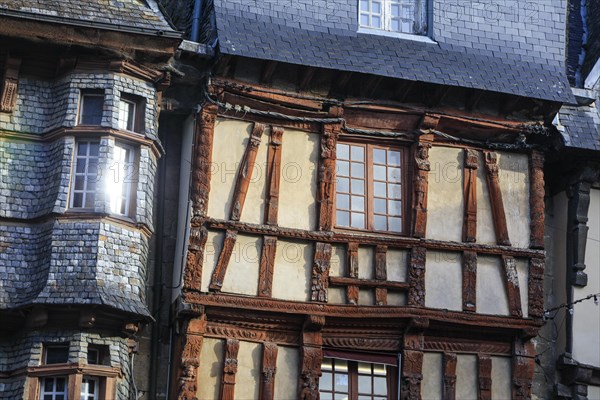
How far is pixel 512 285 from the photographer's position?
19609 millimetres

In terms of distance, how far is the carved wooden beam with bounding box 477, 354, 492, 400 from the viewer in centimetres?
1920

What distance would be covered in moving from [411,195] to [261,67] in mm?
2380

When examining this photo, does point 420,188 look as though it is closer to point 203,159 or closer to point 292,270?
point 292,270

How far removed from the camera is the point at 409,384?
18953 millimetres

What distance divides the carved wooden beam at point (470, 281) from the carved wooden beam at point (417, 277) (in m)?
0.53

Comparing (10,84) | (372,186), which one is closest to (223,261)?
(372,186)

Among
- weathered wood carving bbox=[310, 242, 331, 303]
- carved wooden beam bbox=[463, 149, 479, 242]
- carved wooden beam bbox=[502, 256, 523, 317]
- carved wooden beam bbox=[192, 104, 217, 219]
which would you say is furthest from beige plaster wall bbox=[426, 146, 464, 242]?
carved wooden beam bbox=[192, 104, 217, 219]

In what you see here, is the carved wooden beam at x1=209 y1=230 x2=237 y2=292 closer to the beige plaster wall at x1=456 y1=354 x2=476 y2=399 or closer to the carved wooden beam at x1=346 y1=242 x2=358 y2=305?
the carved wooden beam at x1=346 y1=242 x2=358 y2=305

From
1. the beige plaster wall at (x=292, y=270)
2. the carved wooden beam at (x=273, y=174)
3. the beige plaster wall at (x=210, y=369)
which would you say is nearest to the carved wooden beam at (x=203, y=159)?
the carved wooden beam at (x=273, y=174)

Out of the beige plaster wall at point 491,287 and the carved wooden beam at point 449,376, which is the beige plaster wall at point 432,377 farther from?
the beige plaster wall at point 491,287

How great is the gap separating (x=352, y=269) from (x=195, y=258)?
1887mm

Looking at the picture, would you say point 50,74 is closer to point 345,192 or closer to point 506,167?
point 345,192

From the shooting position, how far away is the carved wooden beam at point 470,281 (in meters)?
19.3

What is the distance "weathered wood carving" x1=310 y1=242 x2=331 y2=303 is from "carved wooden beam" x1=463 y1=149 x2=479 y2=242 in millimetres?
1819
